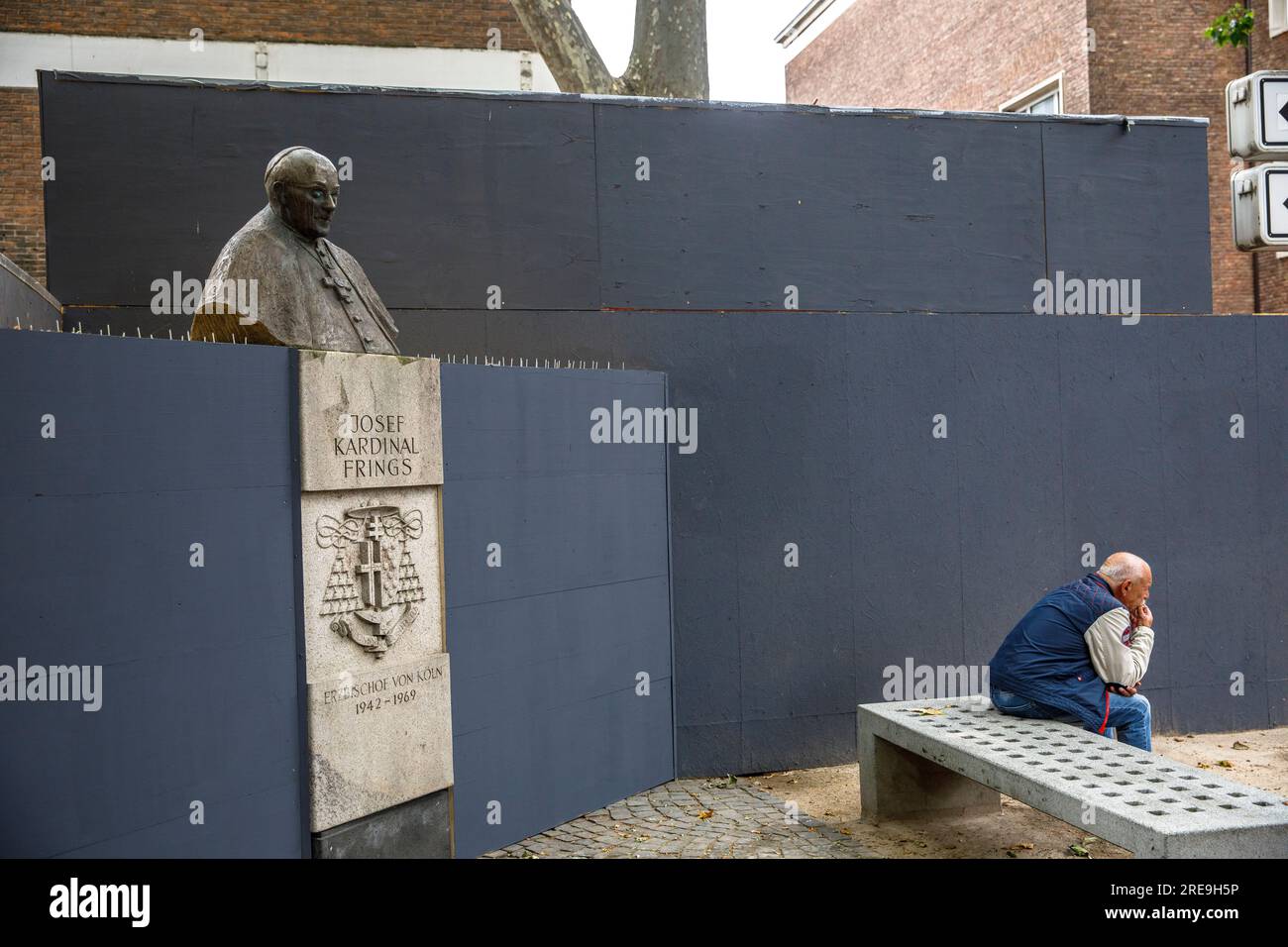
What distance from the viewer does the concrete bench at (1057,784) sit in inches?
168

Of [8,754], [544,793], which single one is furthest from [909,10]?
[8,754]

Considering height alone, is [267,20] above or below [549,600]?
above

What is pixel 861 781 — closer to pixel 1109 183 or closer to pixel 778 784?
pixel 778 784

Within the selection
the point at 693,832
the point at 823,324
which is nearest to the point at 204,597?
the point at 693,832

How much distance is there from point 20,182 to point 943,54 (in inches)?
628

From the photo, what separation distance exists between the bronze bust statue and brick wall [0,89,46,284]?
1395cm

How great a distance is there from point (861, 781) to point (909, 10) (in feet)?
62.7

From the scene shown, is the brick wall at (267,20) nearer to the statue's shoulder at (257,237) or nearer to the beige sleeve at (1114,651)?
the statue's shoulder at (257,237)

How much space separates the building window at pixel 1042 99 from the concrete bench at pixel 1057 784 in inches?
539

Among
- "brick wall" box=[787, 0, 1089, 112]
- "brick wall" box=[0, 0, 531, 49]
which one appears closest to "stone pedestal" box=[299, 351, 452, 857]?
"brick wall" box=[0, 0, 531, 49]

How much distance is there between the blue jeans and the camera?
5.84m

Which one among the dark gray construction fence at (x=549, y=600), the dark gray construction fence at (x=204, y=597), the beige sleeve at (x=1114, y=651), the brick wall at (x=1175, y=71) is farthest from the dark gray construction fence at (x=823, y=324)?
the brick wall at (x=1175, y=71)

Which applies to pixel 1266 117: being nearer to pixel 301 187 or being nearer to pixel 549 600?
pixel 549 600

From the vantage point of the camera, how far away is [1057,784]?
16.0 feet
